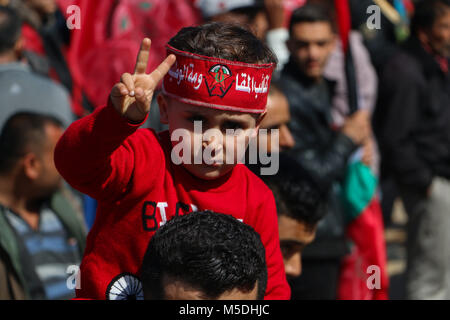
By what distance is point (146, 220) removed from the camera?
2.21m

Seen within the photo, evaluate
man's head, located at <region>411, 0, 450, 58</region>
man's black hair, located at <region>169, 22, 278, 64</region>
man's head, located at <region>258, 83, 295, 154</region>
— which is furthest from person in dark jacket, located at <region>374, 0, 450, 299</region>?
man's black hair, located at <region>169, 22, 278, 64</region>

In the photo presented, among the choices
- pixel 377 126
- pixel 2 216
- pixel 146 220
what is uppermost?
pixel 146 220

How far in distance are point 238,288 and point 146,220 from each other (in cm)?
48

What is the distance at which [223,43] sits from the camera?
2.19 meters

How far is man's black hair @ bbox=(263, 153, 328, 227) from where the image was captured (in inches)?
120

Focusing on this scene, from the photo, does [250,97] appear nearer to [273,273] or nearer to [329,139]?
[273,273]

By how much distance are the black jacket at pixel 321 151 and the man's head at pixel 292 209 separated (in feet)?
2.86

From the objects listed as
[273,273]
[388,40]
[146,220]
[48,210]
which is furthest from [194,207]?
[388,40]

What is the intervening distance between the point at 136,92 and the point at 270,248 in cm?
70

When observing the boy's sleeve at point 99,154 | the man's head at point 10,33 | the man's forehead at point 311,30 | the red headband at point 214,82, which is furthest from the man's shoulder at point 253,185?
the man's forehead at point 311,30

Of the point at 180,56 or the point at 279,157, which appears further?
the point at 279,157

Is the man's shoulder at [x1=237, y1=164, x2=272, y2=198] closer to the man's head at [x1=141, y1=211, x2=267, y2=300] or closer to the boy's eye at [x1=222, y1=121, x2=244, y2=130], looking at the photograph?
the boy's eye at [x1=222, y1=121, x2=244, y2=130]

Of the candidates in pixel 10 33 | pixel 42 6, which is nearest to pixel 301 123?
pixel 10 33

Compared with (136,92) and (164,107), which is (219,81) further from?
(136,92)
